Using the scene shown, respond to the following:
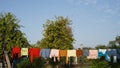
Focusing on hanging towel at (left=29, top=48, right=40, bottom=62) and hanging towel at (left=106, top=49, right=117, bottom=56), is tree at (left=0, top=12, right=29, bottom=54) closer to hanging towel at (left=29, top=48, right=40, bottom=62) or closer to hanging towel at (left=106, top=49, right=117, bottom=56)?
hanging towel at (left=29, top=48, right=40, bottom=62)

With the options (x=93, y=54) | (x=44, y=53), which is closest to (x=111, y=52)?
(x=93, y=54)

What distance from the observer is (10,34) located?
29.1 meters

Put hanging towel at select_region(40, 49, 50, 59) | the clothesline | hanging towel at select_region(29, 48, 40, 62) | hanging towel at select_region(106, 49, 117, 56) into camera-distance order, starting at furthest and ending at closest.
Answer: hanging towel at select_region(106, 49, 117, 56) < hanging towel at select_region(40, 49, 50, 59) < hanging towel at select_region(29, 48, 40, 62) < the clothesline

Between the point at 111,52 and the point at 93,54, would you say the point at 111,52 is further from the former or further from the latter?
the point at 93,54

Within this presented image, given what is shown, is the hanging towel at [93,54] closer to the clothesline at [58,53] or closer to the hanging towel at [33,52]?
the clothesline at [58,53]

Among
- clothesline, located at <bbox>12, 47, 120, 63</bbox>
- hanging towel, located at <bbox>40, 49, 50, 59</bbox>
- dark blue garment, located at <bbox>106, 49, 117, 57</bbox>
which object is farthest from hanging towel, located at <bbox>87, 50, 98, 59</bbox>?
hanging towel, located at <bbox>40, 49, 50, 59</bbox>

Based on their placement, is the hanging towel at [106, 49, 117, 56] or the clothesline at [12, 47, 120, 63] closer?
the clothesline at [12, 47, 120, 63]

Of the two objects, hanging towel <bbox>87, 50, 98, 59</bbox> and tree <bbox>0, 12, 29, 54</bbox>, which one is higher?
tree <bbox>0, 12, 29, 54</bbox>

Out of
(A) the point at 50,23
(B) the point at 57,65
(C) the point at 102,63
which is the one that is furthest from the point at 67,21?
(C) the point at 102,63

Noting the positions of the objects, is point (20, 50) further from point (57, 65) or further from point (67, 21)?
point (67, 21)

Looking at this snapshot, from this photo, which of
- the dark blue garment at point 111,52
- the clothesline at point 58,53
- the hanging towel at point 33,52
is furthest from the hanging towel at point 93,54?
the hanging towel at point 33,52

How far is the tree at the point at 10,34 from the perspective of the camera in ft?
94.2

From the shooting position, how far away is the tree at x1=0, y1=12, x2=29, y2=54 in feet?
94.2

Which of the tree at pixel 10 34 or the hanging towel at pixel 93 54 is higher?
the tree at pixel 10 34
